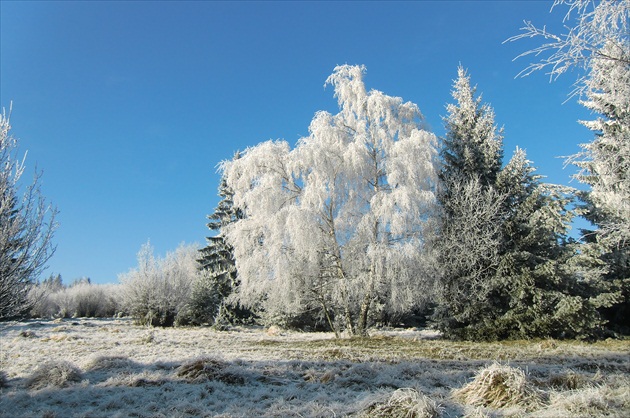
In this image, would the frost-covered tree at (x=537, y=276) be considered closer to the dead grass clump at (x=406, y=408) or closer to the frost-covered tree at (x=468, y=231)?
the frost-covered tree at (x=468, y=231)

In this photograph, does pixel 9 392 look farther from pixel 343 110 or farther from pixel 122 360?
pixel 343 110

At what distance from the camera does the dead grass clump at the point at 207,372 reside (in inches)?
254

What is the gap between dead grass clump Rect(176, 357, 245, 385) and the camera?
6.46 meters

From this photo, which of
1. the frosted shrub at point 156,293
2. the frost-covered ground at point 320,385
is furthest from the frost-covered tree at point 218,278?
the frost-covered ground at point 320,385

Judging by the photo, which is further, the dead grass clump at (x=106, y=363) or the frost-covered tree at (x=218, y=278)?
the frost-covered tree at (x=218, y=278)

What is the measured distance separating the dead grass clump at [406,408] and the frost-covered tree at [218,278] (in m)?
15.7

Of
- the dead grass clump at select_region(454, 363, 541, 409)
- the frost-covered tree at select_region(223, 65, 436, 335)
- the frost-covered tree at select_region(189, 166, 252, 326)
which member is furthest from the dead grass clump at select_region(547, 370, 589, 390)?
the frost-covered tree at select_region(189, 166, 252, 326)

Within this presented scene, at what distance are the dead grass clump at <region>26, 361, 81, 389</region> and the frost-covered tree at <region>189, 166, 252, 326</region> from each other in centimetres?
1227

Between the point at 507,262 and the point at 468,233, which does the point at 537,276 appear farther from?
the point at 468,233

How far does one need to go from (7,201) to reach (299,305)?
997 centimetres

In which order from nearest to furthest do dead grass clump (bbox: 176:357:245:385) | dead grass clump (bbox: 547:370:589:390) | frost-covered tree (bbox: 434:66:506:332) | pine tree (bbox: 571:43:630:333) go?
dead grass clump (bbox: 547:370:589:390)
pine tree (bbox: 571:43:630:333)
dead grass clump (bbox: 176:357:245:385)
frost-covered tree (bbox: 434:66:506:332)

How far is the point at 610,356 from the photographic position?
9062 millimetres

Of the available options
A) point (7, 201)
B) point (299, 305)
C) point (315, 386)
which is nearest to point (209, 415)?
point (315, 386)

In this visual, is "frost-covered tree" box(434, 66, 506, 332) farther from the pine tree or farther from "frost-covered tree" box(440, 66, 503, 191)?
the pine tree
